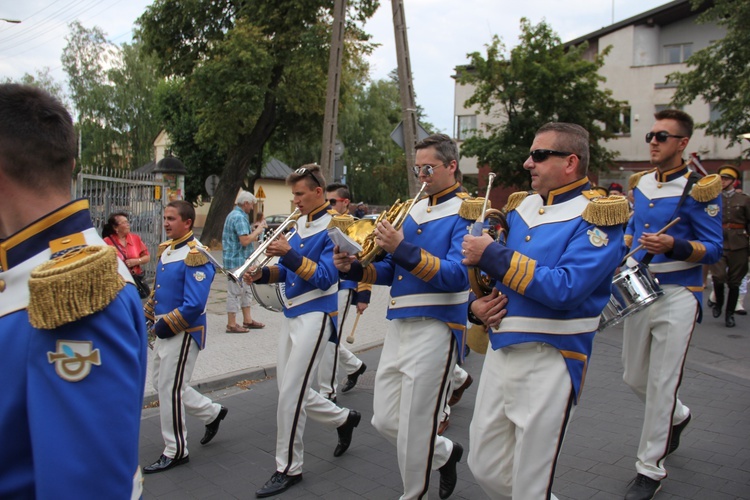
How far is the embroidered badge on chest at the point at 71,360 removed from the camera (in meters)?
1.46

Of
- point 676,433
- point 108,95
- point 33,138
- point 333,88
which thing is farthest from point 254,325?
point 108,95

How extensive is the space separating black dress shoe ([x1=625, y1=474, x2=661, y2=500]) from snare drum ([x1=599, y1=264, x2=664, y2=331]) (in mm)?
1146

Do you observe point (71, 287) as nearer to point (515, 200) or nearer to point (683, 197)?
point (515, 200)

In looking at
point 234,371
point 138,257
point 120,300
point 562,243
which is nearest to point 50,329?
point 120,300

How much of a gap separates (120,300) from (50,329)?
17cm

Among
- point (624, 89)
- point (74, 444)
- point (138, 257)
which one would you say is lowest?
point (138, 257)

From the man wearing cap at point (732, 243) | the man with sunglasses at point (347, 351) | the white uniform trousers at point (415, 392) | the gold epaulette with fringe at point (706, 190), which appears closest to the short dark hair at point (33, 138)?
the white uniform trousers at point (415, 392)

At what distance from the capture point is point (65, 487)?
1435mm

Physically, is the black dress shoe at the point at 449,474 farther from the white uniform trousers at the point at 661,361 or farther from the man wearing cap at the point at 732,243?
the man wearing cap at the point at 732,243

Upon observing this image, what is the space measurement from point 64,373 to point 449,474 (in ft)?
10.6

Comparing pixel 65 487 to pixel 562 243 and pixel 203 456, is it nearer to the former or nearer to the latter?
pixel 562 243

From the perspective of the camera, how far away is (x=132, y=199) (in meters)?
13.6

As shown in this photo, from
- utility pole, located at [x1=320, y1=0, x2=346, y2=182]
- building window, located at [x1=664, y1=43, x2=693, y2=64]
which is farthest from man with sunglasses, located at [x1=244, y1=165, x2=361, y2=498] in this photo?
building window, located at [x1=664, y1=43, x2=693, y2=64]

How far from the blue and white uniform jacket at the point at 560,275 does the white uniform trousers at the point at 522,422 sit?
8cm
